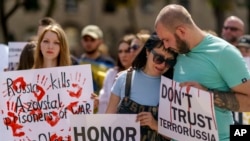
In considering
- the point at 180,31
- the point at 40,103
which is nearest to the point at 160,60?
the point at 180,31

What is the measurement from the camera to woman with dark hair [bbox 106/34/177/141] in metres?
5.79

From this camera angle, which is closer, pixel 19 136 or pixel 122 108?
pixel 122 108

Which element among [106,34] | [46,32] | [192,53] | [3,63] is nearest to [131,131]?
[192,53]

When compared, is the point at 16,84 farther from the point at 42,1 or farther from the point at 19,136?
the point at 42,1

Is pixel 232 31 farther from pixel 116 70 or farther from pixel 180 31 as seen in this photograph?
pixel 180 31

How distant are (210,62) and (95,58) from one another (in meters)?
5.44

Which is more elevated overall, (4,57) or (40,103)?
(4,57)

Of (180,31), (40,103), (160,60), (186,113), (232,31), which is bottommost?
(40,103)

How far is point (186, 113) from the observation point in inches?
216

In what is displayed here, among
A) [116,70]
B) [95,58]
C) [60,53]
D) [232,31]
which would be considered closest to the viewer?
[60,53]

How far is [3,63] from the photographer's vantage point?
8453mm

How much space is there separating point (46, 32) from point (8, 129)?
947 millimetres

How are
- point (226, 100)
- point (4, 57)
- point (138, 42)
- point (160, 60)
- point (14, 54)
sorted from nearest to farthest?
point (226, 100), point (160, 60), point (138, 42), point (4, 57), point (14, 54)

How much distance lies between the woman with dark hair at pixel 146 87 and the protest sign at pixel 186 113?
14 cm
